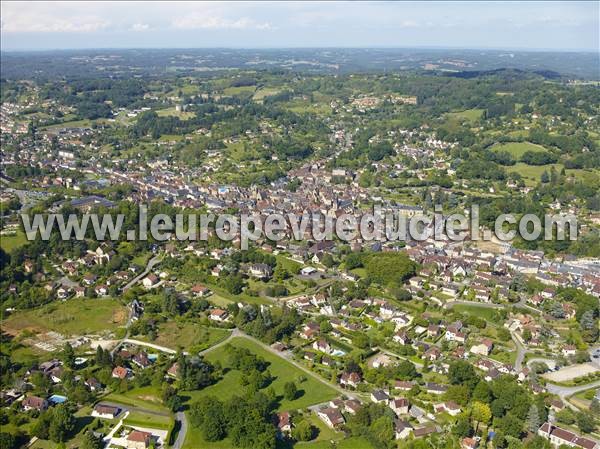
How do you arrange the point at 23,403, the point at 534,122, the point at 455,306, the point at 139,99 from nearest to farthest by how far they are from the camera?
the point at 23,403 → the point at 455,306 → the point at 534,122 → the point at 139,99

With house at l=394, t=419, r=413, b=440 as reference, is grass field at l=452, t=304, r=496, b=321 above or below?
above

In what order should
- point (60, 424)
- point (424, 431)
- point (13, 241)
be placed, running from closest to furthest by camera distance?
point (60, 424)
point (424, 431)
point (13, 241)

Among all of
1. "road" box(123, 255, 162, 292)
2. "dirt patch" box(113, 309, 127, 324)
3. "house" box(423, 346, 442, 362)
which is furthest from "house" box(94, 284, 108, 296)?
"house" box(423, 346, 442, 362)

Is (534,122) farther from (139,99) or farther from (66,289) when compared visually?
(139,99)

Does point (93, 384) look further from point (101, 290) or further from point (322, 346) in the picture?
point (101, 290)

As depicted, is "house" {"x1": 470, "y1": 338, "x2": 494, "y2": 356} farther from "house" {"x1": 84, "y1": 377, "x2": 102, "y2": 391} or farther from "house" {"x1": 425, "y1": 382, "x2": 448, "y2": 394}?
"house" {"x1": 84, "y1": 377, "x2": 102, "y2": 391}

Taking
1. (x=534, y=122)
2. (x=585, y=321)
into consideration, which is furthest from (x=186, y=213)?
(x=534, y=122)

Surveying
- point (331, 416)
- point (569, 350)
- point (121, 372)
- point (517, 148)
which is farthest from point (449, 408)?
point (517, 148)
